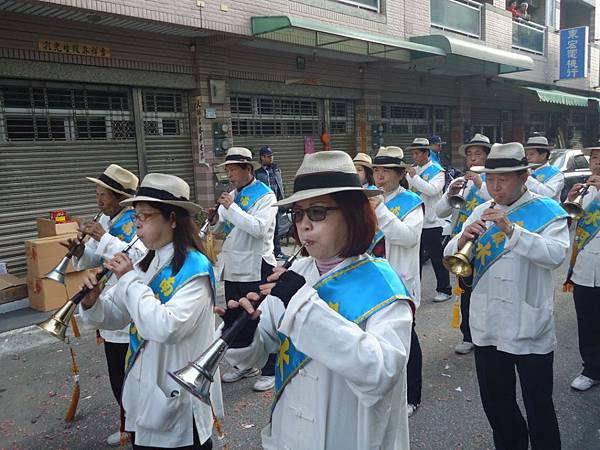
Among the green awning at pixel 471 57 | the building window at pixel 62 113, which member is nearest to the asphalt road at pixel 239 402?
the building window at pixel 62 113

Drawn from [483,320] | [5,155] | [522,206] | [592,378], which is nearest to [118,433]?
[483,320]

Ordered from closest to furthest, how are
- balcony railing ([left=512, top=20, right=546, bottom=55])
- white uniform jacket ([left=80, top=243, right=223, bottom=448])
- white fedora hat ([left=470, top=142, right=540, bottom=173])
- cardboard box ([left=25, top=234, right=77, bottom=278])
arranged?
white uniform jacket ([left=80, top=243, right=223, bottom=448]) → white fedora hat ([left=470, top=142, right=540, bottom=173]) → cardboard box ([left=25, top=234, right=77, bottom=278]) → balcony railing ([left=512, top=20, right=546, bottom=55])

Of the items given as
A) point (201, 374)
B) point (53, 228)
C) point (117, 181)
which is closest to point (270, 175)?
point (53, 228)

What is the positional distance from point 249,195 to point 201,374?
126 inches

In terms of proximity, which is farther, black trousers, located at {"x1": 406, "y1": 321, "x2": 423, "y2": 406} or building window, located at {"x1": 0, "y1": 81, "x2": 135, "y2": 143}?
building window, located at {"x1": 0, "y1": 81, "x2": 135, "y2": 143}

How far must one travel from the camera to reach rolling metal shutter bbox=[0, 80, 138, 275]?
293 inches

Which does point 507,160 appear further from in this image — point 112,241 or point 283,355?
point 112,241

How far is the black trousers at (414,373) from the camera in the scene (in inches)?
157

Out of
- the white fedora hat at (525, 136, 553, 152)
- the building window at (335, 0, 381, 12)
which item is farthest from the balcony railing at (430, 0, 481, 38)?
the white fedora hat at (525, 136, 553, 152)

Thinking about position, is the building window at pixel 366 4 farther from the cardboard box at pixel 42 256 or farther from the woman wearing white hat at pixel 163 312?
the woman wearing white hat at pixel 163 312

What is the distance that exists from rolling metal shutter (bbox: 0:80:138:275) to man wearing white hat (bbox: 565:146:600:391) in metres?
6.93

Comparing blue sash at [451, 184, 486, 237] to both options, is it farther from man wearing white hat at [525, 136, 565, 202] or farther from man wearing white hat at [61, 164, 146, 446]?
man wearing white hat at [61, 164, 146, 446]

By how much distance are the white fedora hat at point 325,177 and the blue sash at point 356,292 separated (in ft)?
1.00

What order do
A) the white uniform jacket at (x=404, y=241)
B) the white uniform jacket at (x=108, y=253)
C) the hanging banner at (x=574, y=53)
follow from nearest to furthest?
1. the white uniform jacket at (x=108, y=253)
2. the white uniform jacket at (x=404, y=241)
3. the hanging banner at (x=574, y=53)
